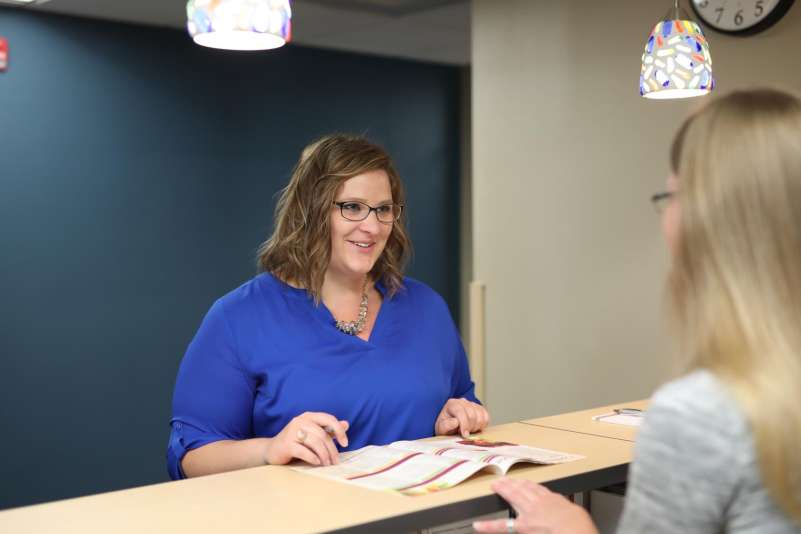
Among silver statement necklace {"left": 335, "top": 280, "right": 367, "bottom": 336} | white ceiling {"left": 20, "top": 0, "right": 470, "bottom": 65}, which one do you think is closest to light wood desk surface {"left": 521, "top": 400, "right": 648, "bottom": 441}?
silver statement necklace {"left": 335, "top": 280, "right": 367, "bottom": 336}

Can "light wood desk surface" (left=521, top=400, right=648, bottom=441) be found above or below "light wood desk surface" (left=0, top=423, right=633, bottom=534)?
below

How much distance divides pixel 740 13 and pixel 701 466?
2811mm

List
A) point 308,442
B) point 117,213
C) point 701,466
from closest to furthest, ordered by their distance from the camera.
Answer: point 701,466 → point 308,442 → point 117,213

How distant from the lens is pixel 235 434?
7.38ft

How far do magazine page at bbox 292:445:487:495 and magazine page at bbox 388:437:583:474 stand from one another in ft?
0.13

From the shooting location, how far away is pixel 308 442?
→ 1930mm

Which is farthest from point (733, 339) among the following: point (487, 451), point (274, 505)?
point (487, 451)

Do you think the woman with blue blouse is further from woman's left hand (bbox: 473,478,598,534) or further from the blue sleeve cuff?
woman's left hand (bbox: 473,478,598,534)

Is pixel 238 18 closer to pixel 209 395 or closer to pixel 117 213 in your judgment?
pixel 209 395

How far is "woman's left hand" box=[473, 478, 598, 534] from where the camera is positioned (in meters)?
1.44

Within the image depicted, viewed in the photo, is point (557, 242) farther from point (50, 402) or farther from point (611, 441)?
point (50, 402)

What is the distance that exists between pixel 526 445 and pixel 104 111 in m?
3.62

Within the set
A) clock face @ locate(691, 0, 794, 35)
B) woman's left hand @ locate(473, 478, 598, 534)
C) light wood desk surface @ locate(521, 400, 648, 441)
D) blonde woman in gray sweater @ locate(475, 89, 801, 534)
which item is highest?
clock face @ locate(691, 0, 794, 35)

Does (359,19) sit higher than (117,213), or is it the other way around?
(359,19)
